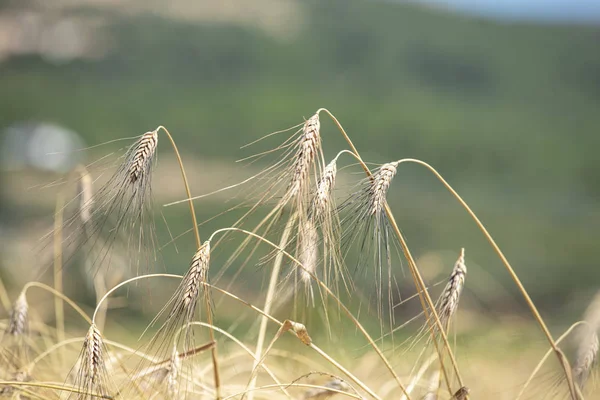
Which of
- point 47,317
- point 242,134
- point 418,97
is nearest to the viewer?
point 47,317

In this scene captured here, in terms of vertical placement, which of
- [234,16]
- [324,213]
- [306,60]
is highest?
[234,16]

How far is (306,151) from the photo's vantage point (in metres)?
0.55

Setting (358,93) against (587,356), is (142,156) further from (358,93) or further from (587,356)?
(358,93)

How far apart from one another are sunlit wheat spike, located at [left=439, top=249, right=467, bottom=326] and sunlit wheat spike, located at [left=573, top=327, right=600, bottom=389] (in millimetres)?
155

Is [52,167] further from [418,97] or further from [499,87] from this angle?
[499,87]

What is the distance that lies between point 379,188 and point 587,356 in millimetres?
298

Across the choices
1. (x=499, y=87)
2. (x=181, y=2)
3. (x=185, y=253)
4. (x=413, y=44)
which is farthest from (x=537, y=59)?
(x=185, y=253)

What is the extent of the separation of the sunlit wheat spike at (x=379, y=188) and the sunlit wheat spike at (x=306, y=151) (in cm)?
6

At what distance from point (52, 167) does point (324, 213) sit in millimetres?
5262

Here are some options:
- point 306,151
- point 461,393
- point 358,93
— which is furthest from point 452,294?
point 358,93

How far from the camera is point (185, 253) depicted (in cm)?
439

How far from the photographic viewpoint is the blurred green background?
20.0 feet

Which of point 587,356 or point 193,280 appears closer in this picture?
point 193,280

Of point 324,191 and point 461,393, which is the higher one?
point 324,191
